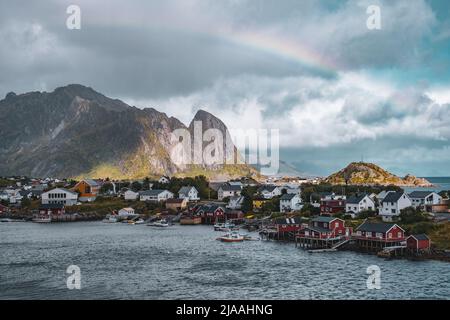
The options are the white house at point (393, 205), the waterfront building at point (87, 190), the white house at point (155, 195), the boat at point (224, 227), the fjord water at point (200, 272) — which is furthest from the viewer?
the waterfront building at point (87, 190)

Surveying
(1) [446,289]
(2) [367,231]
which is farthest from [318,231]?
(1) [446,289]

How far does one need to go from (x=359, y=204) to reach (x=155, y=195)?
55.5 m

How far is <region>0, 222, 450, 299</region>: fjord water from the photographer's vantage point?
111 feet

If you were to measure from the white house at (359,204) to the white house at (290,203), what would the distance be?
502 inches

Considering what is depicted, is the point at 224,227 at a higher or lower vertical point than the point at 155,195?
lower

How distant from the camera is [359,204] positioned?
250ft

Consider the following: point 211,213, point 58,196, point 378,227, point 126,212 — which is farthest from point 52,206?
point 378,227

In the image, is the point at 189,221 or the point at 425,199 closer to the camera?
the point at 425,199

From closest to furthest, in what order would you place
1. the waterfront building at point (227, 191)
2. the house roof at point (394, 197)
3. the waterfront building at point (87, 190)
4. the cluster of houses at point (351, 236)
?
the cluster of houses at point (351, 236) → the house roof at point (394, 197) → the waterfront building at point (227, 191) → the waterfront building at point (87, 190)

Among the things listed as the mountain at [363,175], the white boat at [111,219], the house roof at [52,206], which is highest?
the mountain at [363,175]

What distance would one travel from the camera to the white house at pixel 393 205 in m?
69.4

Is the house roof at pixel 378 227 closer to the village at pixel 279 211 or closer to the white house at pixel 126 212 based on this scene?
the village at pixel 279 211

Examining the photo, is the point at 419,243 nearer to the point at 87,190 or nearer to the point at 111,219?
the point at 111,219

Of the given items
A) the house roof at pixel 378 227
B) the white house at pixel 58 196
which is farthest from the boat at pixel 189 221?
the house roof at pixel 378 227
